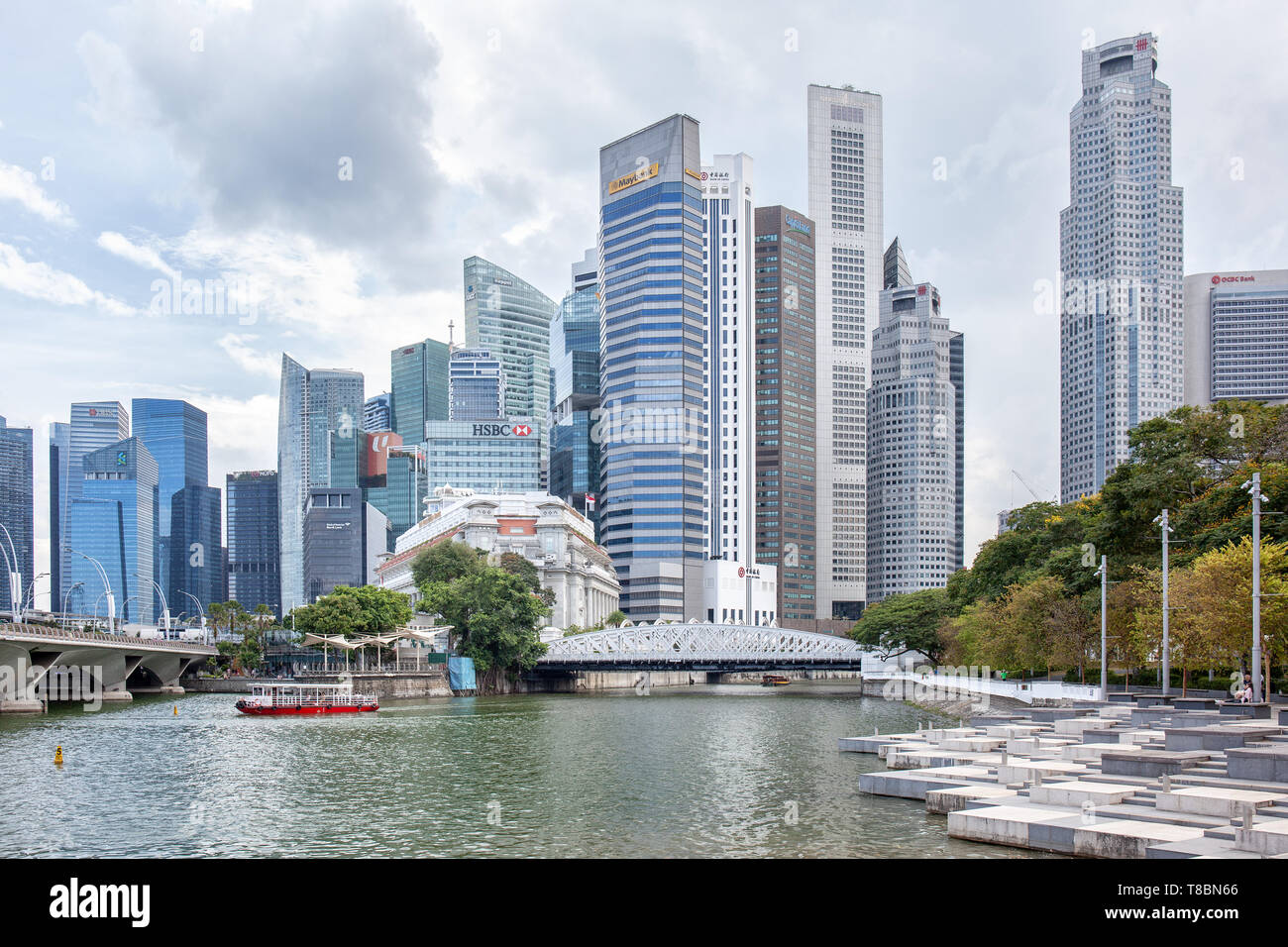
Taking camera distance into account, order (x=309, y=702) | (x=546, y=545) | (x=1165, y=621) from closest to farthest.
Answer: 1. (x=1165, y=621)
2. (x=309, y=702)
3. (x=546, y=545)

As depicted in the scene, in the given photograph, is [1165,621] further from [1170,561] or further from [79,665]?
[79,665]

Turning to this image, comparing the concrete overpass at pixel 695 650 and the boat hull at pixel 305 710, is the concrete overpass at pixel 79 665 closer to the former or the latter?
the boat hull at pixel 305 710

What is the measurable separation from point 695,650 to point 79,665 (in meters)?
73.1

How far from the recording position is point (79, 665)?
4055 inches

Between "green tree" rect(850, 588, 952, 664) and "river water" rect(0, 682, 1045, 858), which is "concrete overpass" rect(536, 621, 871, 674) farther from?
"river water" rect(0, 682, 1045, 858)

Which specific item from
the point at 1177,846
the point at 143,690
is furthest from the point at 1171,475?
the point at 143,690

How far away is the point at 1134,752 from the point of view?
33.3 meters

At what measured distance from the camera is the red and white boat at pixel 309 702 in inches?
3250

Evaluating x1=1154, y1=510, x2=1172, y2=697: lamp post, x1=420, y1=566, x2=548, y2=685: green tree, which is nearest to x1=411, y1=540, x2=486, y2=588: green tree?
x1=420, y1=566, x2=548, y2=685: green tree

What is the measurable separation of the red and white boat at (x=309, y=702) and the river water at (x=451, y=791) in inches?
341

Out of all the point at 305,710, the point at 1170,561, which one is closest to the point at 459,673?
the point at 305,710

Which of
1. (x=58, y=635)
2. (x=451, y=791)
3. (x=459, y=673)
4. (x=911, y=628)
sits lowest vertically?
(x=459, y=673)
